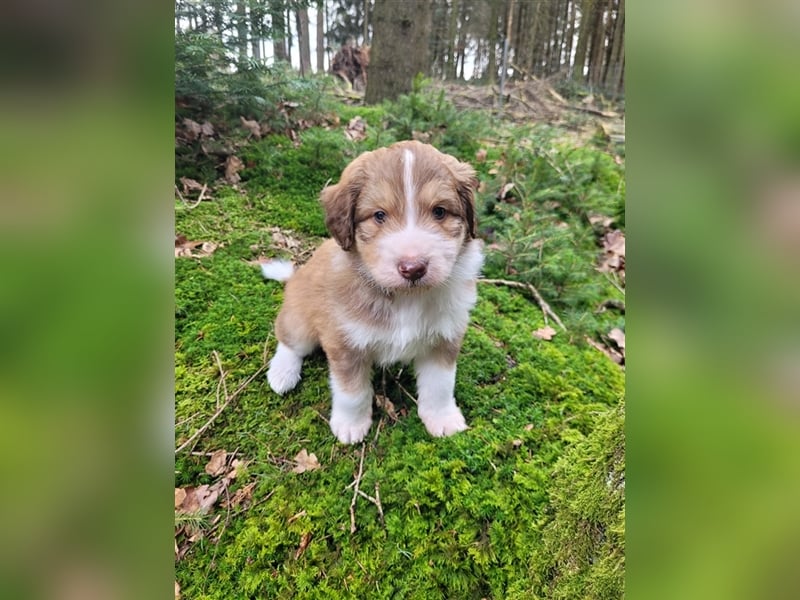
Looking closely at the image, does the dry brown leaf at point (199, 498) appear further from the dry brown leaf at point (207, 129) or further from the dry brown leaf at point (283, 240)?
the dry brown leaf at point (207, 129)

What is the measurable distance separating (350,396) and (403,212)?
1.02 m

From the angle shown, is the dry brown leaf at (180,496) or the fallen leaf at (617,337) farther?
the fallen leaf at (617,337)

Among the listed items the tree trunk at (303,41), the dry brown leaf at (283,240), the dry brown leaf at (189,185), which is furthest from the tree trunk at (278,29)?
the dry brown leaf at (283,240)

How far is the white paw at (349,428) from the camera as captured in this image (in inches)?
90.8

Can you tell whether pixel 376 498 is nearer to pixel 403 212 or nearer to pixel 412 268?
pixel 412 268

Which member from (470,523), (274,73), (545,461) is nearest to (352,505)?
(470,523)

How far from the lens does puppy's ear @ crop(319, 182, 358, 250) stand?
2.12 m

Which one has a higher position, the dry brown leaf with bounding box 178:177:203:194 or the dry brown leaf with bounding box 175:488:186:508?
the dry brown leaf with bounding box 178:177:203:194

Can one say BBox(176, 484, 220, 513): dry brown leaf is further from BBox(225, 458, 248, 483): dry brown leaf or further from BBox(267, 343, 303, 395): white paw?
BBox(267, 343, 303, 395): white paw

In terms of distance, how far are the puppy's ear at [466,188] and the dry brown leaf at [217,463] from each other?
1617 millimetres

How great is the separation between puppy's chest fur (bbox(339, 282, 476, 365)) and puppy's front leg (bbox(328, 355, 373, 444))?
0.12 metres

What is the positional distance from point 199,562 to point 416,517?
0.88m

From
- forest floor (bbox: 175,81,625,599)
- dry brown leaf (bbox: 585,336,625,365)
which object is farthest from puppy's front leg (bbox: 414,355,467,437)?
dry brown leaf (bbox: 585,336,625,365)
